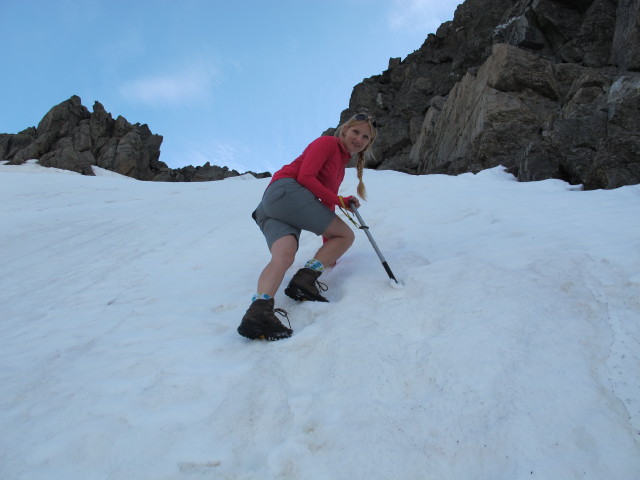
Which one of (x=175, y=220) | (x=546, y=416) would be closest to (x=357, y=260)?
(x=546, y=416)

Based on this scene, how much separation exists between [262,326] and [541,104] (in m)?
15.5

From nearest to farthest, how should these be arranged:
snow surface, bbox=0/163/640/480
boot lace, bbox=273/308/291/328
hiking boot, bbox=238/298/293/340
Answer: snow surface, bbox=0/163/640/480, hiking boot, bbox=238/298/293/340, boot lace, bbox=273/308/291/328

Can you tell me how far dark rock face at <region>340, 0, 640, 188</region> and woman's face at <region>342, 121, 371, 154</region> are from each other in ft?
2.98

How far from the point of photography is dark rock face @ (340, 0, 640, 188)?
28.6ft

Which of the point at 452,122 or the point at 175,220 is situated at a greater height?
the point at 452,122

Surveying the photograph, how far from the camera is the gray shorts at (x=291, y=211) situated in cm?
420

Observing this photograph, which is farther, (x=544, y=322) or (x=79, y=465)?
(x=544, y=322)

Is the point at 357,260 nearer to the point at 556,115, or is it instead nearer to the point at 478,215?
the point at 478,215

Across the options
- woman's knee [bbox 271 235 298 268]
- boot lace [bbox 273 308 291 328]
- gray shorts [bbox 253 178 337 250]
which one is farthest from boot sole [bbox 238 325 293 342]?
gray shorts [bbox 253 178 337 250]

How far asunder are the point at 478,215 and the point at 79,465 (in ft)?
18.7

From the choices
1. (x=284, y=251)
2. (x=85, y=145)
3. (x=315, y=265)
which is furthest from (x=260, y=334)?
(x=85, y=145)

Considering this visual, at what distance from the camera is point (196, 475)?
86.7 inches

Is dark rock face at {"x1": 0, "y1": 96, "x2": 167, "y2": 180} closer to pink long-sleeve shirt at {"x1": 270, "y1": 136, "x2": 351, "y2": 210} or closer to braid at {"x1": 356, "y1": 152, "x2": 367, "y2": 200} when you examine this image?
braid at {"x1": 356, "y1": 152, "x2": 367, "y2": 200}

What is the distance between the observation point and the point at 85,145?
54906 millimetres
